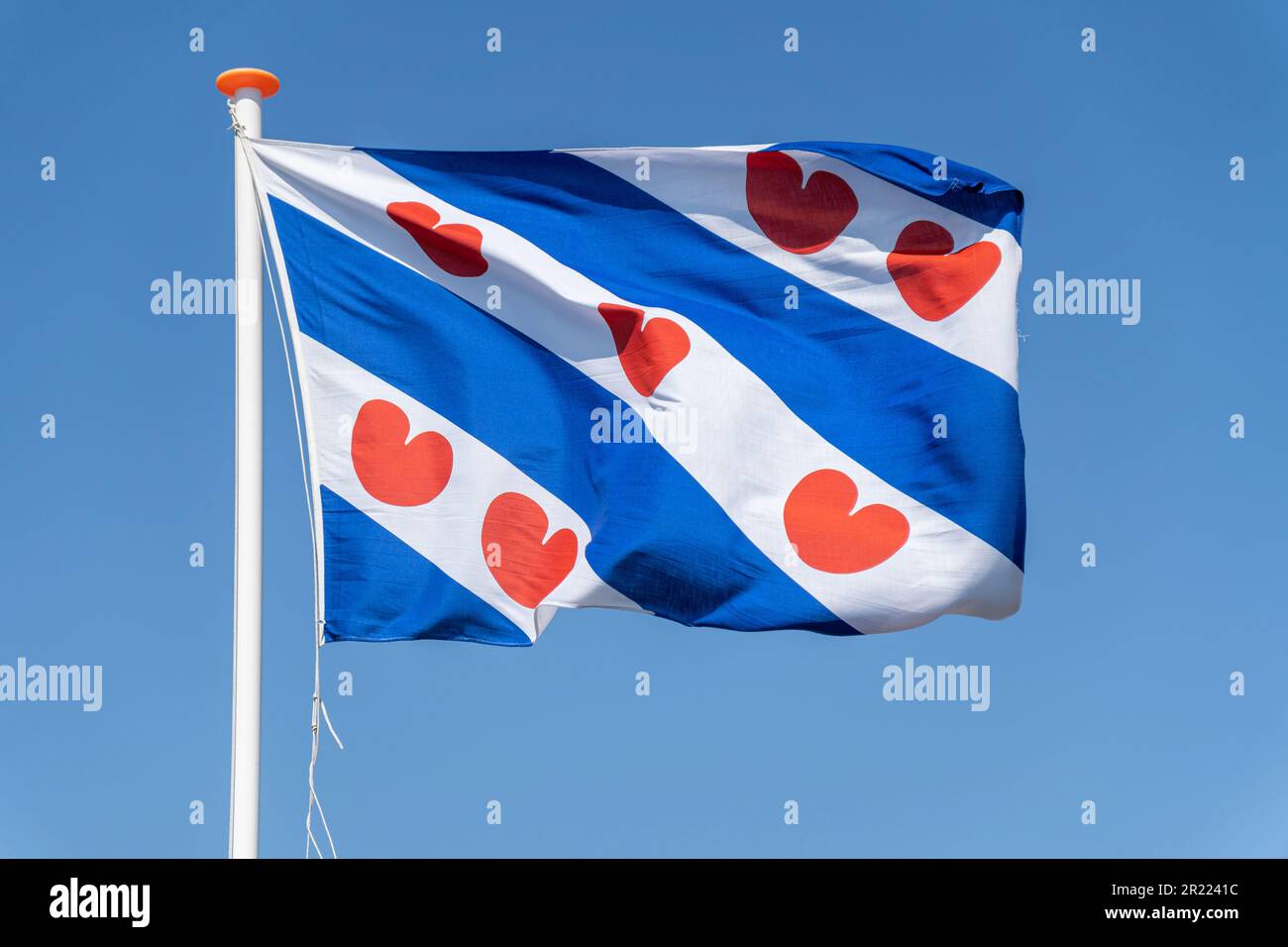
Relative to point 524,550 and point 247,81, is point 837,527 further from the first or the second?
point 247,81

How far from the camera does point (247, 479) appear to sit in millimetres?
10742

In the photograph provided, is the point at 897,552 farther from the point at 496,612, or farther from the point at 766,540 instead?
the point at 496,612

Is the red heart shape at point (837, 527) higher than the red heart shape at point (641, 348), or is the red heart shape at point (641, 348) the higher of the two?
the red heart shape at point (641, 348)

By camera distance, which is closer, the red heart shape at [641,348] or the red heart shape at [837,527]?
the red heart shape at [837,527]

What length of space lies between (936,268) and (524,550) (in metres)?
3.96

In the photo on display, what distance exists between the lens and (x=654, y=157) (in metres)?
12.7

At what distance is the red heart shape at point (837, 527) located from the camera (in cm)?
1230

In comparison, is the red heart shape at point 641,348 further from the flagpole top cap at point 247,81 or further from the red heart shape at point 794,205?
the flagpole top cap at point 247,81

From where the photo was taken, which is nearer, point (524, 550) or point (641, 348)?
point (524, 550)

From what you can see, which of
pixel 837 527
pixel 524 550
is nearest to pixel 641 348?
pixel 524 550

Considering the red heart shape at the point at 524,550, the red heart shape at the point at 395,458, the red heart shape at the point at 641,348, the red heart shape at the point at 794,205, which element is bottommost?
the red heart shape at the point at 524,550

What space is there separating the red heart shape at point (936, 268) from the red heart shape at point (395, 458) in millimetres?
3855

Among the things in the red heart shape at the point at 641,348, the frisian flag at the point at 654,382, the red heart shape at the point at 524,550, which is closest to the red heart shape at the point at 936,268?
the frisian flag at the point at 654,382

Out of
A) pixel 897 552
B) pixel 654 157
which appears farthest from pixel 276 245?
pixel 897 552
